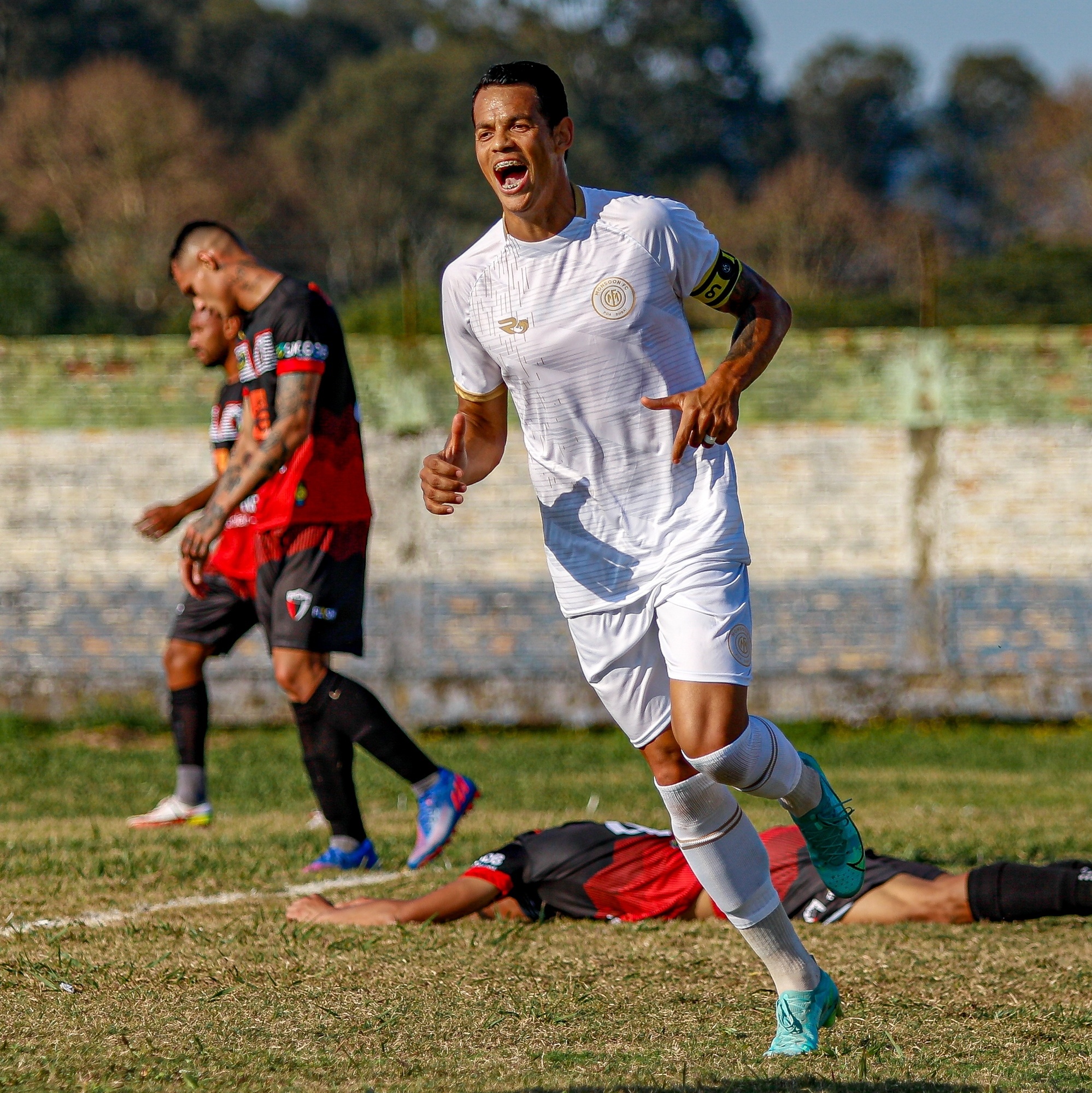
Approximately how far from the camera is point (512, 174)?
391cm

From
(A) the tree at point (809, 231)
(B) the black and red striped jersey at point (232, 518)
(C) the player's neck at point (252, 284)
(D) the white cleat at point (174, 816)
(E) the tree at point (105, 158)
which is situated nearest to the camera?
(C) the player's neck at point (252, 284)

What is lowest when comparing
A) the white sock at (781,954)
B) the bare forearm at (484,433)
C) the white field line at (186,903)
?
the white field line at (186,903)

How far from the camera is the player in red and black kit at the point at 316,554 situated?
19.3ft

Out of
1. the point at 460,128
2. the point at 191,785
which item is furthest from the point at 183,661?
the point at 460,128

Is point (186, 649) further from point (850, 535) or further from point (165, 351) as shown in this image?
point (850, 535)

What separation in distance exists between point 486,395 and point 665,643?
0.90 meters

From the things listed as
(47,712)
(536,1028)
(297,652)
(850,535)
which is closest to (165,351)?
(47,712)

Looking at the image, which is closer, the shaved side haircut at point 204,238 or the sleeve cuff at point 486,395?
the sleeve cuff at point 486,395

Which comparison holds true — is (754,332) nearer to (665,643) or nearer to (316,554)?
(665,643)

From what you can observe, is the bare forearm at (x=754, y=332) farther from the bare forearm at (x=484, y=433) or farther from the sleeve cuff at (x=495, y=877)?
the sleeve cuff at (x=495, y=877)

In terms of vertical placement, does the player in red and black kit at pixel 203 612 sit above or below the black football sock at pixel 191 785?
above

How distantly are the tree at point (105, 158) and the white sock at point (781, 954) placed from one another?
38.7 m

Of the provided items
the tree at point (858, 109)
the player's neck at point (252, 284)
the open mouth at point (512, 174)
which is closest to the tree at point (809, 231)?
the tree at point (858, 109)

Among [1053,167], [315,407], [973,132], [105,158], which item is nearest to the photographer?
[315,407]
